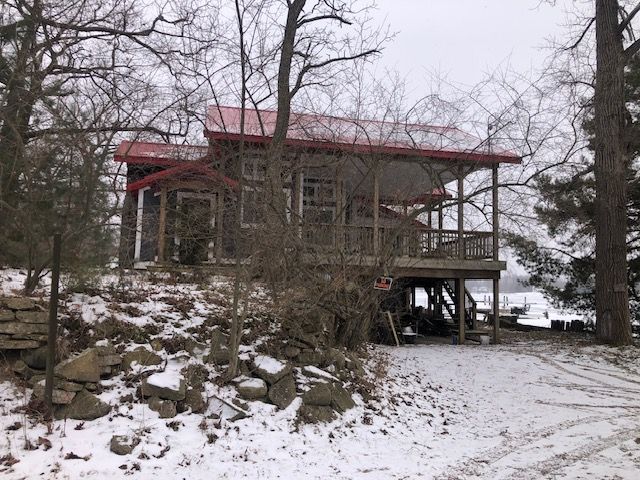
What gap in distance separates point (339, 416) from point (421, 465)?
141 centimetres

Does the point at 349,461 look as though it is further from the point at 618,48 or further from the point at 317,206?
the point at 618,48

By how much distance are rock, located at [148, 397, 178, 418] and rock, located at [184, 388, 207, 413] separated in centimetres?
19

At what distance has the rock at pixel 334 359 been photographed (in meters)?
7.74

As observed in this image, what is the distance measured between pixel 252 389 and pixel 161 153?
828 cm

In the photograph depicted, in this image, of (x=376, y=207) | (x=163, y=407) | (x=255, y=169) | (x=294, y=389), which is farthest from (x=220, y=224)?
(x=376, y=207)

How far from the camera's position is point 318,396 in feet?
21.3

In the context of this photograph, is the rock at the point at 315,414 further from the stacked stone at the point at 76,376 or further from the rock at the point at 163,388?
the stacked stone at the point at 76,376

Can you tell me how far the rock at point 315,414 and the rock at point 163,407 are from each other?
4.90 feet

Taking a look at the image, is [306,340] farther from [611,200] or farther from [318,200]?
[611,200]

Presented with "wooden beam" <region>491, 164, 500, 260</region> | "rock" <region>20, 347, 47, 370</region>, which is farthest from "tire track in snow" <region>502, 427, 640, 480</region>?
"wooden beam" <region>491, 164, 500, 260</region>

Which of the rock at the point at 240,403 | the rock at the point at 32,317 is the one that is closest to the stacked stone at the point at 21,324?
the rock at the point at 32,317

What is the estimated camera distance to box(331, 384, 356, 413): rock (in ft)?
21.8

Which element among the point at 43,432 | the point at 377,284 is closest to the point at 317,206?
the point at 377,284

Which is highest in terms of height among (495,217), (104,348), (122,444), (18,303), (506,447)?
(495,217)
